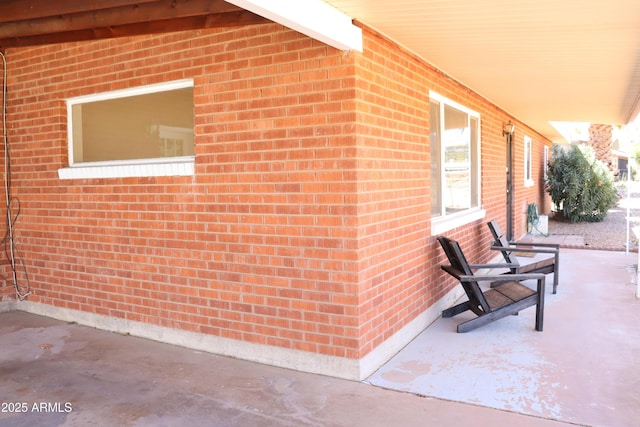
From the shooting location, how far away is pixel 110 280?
5.52 m

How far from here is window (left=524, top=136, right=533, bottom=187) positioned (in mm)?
13352

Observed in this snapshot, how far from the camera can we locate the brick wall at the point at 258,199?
4.15 meters

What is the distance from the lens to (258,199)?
177 inches

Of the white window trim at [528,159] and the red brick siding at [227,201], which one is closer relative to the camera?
the red brick siding at [227,201]

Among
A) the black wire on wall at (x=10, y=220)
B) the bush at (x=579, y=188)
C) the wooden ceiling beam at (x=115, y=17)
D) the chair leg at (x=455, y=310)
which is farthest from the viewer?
the bush at (x=579, y=188)

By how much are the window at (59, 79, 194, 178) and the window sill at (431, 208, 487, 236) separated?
2726 millimetres

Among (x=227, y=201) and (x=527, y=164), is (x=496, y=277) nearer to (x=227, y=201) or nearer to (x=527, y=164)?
(x=227, y=201)

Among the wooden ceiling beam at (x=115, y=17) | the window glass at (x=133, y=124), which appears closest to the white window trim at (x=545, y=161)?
the window glass at (x=133, y=124)

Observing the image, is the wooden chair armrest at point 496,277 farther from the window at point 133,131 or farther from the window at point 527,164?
the window at point 527,164

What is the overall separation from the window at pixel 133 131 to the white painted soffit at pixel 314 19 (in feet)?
5.58

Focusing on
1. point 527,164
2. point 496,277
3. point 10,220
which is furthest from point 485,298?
point 527,164

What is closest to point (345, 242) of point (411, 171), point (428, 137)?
point (411, 171)

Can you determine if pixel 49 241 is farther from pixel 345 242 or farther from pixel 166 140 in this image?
pixel 345 242

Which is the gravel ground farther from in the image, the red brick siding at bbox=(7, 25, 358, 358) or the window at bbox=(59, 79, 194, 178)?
the window at bbox=(59, 79, 194, 178)
